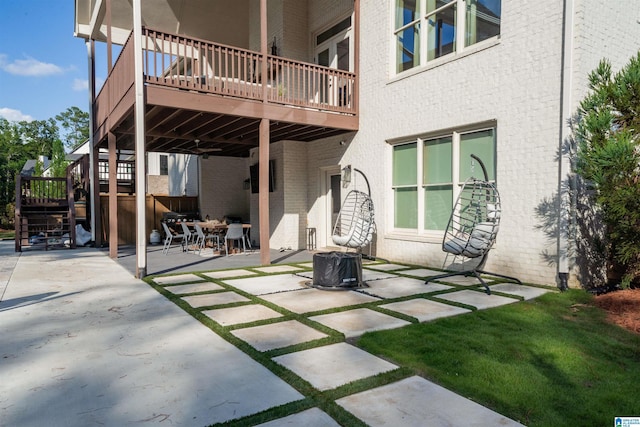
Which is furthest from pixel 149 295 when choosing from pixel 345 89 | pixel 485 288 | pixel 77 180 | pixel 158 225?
pixel 77 180

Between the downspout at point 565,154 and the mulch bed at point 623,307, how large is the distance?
0.56 meters

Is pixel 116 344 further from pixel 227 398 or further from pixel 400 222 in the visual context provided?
pixel 400 222

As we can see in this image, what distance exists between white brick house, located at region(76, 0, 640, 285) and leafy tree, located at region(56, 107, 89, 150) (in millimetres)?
60331

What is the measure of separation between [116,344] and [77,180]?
505 inches

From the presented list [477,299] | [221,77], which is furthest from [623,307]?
[221,77]

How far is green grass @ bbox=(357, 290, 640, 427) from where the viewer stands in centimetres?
241

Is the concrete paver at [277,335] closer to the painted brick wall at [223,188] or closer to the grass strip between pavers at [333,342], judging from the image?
the grass strip between pavers at [333,342]

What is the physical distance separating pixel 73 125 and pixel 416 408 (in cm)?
7086

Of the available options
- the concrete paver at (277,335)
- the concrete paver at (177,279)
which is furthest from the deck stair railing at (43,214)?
the concrete paver at (277,335)

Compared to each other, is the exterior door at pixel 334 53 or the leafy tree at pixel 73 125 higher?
the leafy tree at pixel 73 125

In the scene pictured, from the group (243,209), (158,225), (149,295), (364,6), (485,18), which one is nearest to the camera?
(149,295)

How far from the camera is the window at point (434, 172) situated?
6.78 m

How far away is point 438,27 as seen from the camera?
294 inches

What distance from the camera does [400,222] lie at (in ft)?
27.1
